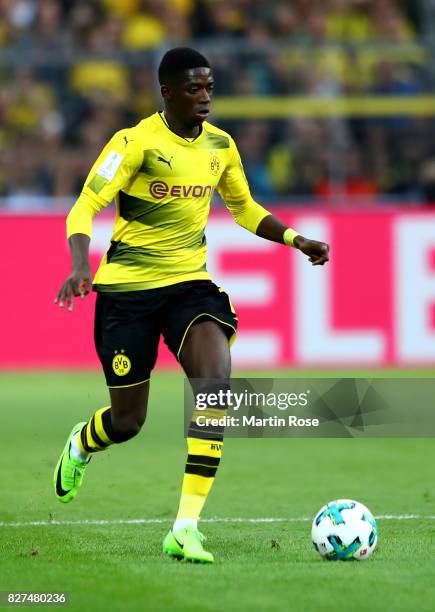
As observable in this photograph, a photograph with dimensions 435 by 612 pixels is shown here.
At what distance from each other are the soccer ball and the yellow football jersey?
1.44 meters

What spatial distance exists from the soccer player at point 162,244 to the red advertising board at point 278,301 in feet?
23.6

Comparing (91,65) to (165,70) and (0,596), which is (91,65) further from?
(0,596)

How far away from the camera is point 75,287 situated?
20.3ft

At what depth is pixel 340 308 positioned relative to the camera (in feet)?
47.6

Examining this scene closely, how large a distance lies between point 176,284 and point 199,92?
37.6 inches

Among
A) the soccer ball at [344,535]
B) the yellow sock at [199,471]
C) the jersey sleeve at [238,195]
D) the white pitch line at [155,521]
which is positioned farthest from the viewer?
the white pitch line at [155,521]

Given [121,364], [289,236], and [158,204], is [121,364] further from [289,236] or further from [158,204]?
[289,236]

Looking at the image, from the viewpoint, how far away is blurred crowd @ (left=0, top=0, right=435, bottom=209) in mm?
15070

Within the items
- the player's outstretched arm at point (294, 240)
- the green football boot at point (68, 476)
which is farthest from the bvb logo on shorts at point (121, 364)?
the player's outstretched arm at point (294, 240)

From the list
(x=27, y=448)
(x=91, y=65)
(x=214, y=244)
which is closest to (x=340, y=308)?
(x=214, y=244)
